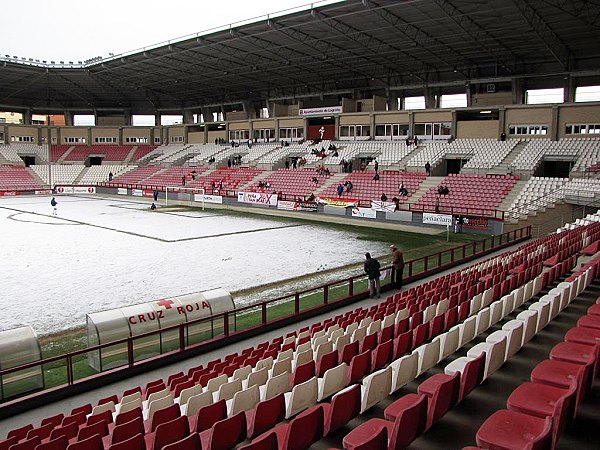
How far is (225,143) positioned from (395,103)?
2419 cm

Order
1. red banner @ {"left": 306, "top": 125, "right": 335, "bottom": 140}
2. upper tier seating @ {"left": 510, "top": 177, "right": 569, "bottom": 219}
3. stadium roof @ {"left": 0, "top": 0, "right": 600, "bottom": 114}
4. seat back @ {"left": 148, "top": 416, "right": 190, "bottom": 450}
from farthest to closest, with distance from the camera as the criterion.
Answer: red banner @ {"left": 306, "top": 125, "right": 335, "bottom": 140}
stadium roof @ {"left": 0, "top": 0, "right": 600, "bottom": 114}
upper tier seating @ {"left": 510, "top": 177, "right": 569, "bottom": 219}
seat back @ {"left": 148, "top": 416, "right": 190, "bottom": 450}

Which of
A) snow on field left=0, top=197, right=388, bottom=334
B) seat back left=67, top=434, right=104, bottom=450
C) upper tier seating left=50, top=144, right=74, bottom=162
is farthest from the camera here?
upper tier seating left=50, top=144, right=74, bottom=162

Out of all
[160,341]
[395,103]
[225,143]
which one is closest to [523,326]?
[160,341]

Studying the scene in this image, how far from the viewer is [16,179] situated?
61.6 meters

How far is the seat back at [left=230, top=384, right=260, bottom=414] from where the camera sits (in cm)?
607

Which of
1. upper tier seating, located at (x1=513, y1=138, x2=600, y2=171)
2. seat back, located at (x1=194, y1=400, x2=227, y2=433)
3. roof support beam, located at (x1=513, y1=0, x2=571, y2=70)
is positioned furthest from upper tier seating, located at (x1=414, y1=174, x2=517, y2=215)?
seat back, located at (x1=194, y1=400, x2=227, y2=433)

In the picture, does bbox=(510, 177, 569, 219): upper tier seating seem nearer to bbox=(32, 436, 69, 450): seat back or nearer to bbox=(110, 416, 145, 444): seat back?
bbox=(110, 416, 145, 444): seat back

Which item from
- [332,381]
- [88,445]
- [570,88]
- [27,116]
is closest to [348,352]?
[332,381]

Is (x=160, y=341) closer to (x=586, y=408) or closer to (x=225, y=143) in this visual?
(x=586, y=408)

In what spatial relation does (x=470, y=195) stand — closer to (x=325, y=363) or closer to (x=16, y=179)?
(x=325, y=363)

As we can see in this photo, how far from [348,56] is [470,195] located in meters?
20.5

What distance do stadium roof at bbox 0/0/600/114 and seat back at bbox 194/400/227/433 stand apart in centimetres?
3137

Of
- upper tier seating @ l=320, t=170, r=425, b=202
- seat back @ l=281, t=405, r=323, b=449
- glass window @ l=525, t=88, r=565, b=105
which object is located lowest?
seat back @ l=281, t=405, r=323, b=449

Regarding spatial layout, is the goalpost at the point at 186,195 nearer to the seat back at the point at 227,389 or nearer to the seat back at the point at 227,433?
the seat back at the point at 227,389
